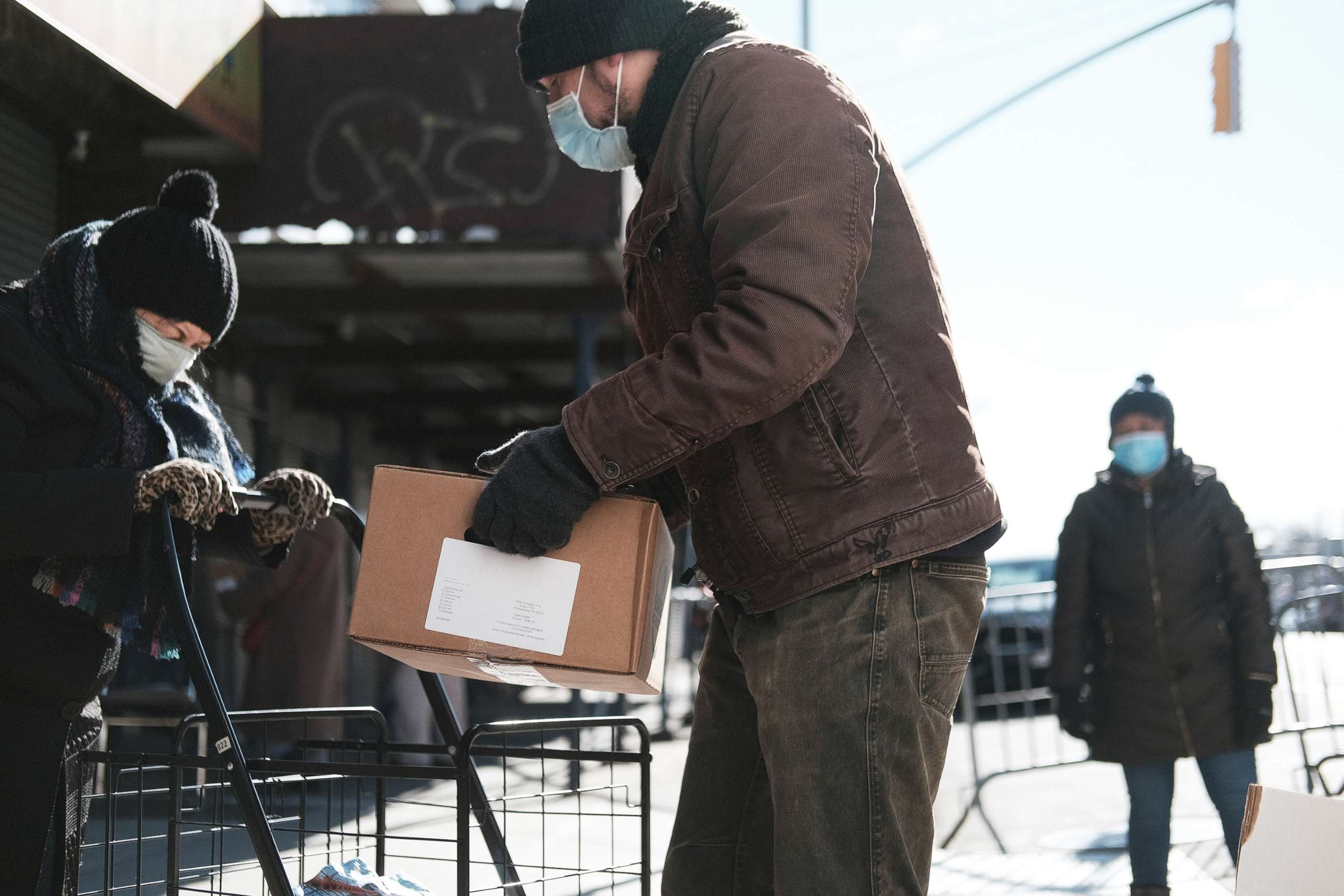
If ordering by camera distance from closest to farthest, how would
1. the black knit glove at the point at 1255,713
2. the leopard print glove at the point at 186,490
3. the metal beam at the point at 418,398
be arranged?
1. the leopard print glove at the point at 186,490
2. the black knit glove at the point at 1255,713
3. the metal beam at the point at 418,398

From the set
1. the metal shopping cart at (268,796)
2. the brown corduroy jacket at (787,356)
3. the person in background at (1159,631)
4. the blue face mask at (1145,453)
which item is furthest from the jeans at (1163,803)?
the brown corduroy jacket at (787,356)

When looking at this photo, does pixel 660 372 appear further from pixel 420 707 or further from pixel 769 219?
pixel 420 707

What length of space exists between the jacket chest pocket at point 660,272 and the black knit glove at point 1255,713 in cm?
342

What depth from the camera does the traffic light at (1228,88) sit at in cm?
1054

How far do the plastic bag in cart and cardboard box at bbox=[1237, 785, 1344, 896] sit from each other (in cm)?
145

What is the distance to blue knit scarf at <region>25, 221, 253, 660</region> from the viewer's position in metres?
2.46

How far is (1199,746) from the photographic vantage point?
469cm

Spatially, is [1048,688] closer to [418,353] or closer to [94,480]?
[94,480]

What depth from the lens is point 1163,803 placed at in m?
4.76

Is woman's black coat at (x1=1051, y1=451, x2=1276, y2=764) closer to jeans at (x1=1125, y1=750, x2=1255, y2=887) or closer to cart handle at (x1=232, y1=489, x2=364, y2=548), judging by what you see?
jeans at (x1=1125, y1=750, x2=1255, y2=887)

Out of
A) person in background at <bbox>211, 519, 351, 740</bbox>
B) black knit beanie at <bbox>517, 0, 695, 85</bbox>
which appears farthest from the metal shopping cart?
person in background at <bbox>211, 519, 351, 740</bbox>

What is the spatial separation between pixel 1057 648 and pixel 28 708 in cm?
376

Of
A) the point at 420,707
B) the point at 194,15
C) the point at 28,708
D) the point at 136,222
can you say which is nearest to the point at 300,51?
the point at 194,15

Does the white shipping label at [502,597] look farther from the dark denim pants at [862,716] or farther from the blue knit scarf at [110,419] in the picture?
the blue knit scarf at [110,419]
